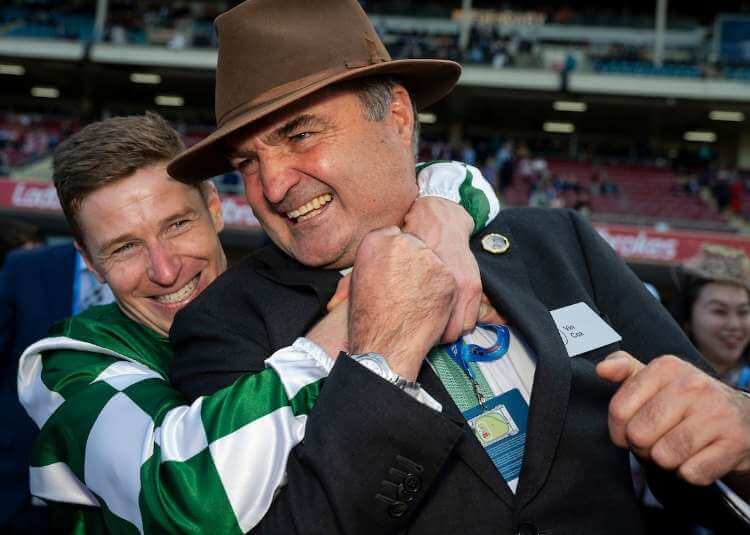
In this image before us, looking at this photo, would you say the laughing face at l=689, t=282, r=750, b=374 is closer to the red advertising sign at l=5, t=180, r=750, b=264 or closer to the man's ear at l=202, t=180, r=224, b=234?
the man's ear at l=202, t=180, r=224, b=234

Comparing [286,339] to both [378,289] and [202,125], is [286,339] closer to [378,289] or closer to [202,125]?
[378,289]

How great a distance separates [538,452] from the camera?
1.58 m

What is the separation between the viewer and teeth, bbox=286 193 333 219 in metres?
1.91

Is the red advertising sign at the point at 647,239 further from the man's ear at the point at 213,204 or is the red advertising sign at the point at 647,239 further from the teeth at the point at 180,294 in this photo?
the teeth at the point at 180,294

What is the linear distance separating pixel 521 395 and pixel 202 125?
27.5 meters

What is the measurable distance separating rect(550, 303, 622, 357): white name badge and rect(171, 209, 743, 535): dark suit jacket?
1.3 inches

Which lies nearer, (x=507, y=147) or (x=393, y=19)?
(x=507, y=147)

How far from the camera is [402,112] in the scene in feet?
7.04

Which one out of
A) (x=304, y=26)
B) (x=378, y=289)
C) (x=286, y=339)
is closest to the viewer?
(x=378, y=289)

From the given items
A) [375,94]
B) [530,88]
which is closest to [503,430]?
[375,94]

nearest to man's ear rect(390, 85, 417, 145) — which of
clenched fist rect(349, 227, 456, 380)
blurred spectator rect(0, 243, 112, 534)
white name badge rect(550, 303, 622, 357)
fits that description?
clenched fist rect(349, 227, 456, 380)

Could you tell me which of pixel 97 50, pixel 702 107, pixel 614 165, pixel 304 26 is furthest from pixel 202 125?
pixel 304 26

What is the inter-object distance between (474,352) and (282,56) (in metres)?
0.90

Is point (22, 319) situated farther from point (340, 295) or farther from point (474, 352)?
point (474, 352)
